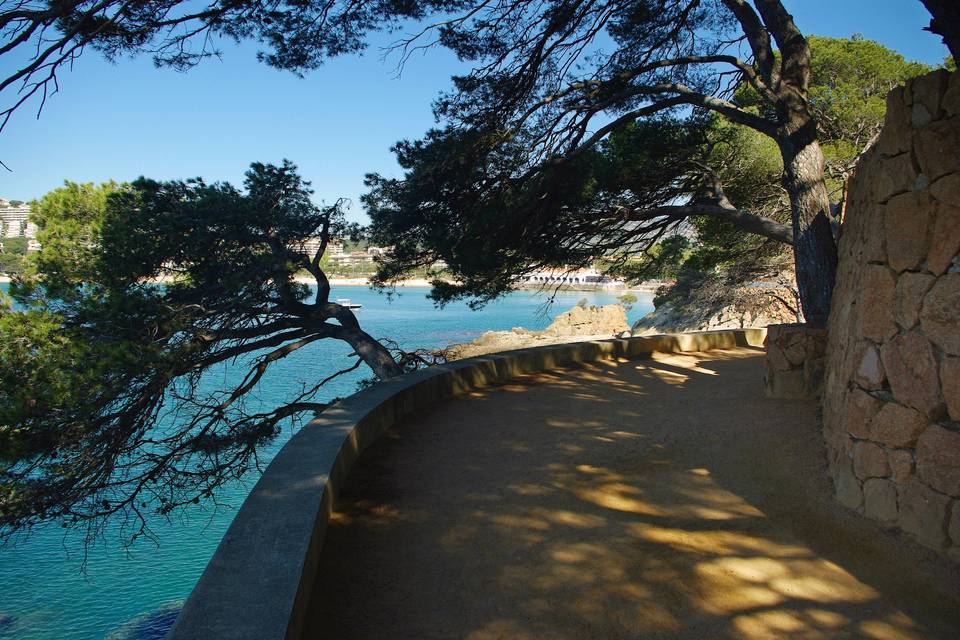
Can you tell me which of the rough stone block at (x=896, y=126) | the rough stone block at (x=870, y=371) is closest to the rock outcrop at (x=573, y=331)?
the rough stone block at (x=870, y=371)

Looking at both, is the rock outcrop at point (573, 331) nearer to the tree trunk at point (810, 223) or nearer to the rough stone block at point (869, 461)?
the tree trunk at point (810, 223)

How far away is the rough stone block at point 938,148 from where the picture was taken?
114 inches

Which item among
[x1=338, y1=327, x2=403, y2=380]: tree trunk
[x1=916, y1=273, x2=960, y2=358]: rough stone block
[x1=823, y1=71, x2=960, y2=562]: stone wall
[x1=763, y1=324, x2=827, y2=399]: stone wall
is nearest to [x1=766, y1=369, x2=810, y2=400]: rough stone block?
[x1=763, y1=324, x2=827, y2=399]: stone wall

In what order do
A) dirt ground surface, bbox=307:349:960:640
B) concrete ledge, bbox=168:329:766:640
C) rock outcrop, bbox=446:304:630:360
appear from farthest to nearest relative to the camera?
rock outcrop, bbox=446:304:630:360 → dirt ground surface, bbox=307:349:960:640 → concrete ledge, bbox=168:329:766:640

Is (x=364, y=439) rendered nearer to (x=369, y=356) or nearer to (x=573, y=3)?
(x=573, y=3)

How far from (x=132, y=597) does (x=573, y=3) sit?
14206 millimetres

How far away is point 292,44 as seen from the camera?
726 cm

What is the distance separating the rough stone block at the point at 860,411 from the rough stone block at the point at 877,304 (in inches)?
12.7

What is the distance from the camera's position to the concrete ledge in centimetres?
181

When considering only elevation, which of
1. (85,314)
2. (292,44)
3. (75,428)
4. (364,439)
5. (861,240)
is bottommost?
(75,428)

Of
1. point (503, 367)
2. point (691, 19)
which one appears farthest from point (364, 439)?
point (691, 19)

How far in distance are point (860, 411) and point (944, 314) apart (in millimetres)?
742

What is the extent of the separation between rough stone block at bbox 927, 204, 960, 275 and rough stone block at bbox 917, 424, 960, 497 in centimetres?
75

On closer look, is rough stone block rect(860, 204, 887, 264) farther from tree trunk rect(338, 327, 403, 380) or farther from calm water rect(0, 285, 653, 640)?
tree trunk rect(338, 327, 403, 380)
